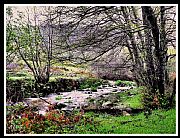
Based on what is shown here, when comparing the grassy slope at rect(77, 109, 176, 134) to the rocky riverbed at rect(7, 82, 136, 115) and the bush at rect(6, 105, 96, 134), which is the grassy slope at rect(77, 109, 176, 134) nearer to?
the bush at rect(6, 105, 96, 134)

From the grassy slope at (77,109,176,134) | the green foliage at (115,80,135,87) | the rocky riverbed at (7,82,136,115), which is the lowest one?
the grassy slope at (77,109,176,134)

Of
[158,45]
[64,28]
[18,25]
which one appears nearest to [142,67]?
[158,45]

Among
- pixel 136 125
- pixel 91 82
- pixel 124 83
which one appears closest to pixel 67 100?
pixel 91 82

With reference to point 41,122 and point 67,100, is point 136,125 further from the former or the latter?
point 41,122

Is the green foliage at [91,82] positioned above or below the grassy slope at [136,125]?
above

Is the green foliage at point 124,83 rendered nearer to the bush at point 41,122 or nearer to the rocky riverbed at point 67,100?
the rocky riverbed at point 67,100

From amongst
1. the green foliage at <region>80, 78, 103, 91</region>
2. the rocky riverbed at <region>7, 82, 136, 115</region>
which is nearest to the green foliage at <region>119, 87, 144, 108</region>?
the rocky riverbed at <region>7, 82, 136, 115</region>

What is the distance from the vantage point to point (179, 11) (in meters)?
3.78

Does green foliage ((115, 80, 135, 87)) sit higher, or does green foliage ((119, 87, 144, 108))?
green foliage ((115, 80, 135, 87))

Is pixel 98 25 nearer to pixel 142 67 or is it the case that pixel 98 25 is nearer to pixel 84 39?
pixel 84 39

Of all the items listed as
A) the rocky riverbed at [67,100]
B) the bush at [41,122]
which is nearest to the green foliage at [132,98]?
the rocky riverbed at [67,100]

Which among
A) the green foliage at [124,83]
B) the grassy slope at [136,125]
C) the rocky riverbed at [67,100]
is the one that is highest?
the green foliage at [124,83]

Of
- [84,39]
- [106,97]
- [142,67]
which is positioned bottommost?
[106,97]
